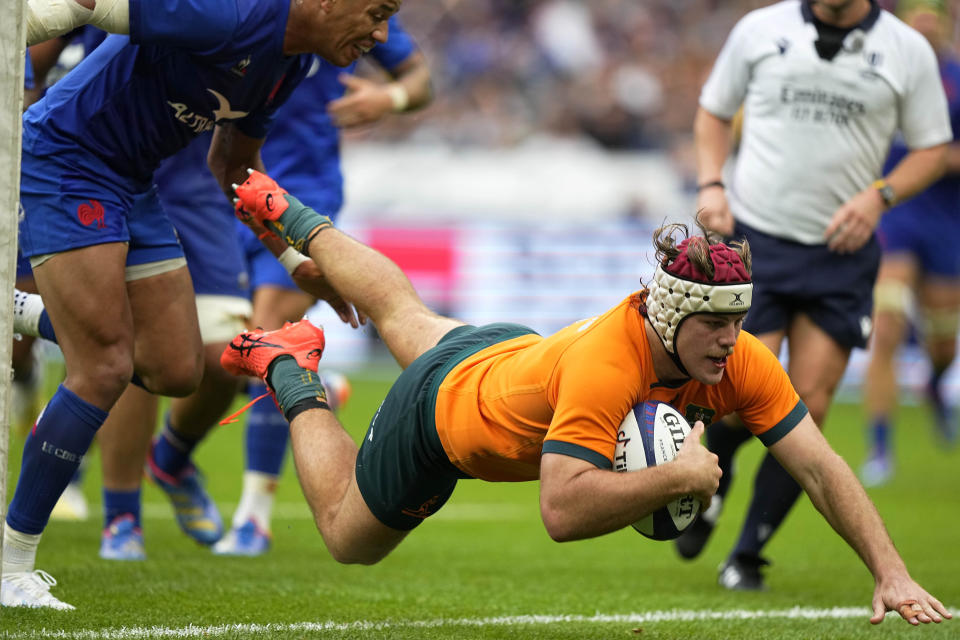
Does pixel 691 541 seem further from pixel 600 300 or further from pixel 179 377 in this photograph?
pixel 600 300

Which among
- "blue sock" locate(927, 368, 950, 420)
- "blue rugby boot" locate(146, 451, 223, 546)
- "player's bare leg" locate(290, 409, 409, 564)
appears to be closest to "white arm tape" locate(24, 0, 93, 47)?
"player's bare leg" locate(290, 409, 409, 564)

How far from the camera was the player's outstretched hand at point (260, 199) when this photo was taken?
4.68m

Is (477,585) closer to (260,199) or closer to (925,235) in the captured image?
(260,199)

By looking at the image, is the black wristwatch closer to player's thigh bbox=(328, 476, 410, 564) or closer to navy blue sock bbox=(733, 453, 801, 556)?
navy blue sock bbox=(733, 453, 801, 556)

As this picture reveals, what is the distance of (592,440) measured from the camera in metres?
3.61

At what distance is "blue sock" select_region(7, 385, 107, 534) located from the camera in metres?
4.32

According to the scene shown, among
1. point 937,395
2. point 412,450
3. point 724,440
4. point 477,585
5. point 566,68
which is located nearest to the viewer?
point 412,450

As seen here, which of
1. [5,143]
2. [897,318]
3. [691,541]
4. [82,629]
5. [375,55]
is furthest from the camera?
[897,318]

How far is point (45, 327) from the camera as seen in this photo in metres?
4.72

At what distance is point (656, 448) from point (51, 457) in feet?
6.78

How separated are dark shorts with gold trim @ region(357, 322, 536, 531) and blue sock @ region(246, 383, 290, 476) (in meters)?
2.08

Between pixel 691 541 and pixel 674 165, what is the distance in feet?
44.6

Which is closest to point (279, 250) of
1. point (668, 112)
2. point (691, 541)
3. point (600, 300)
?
point (691, 541)

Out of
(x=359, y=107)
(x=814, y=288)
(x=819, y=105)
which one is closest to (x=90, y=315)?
(x=359, y=107)
